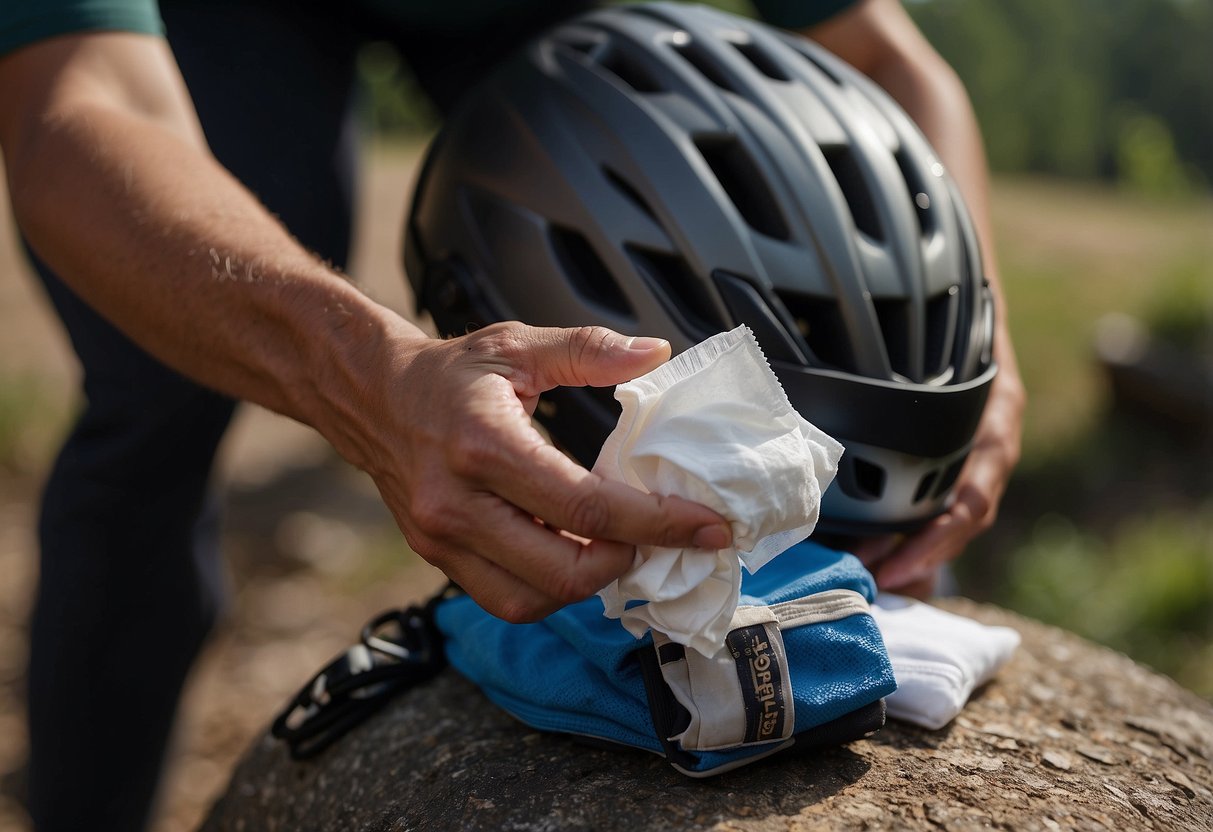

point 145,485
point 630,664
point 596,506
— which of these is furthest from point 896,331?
point 145,485

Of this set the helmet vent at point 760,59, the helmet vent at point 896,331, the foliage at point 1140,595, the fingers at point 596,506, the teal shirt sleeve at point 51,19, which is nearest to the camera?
the fingers at point 596,506

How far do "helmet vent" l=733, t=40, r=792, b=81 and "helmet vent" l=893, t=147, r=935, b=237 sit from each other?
0.83ft

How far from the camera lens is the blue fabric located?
44.5 inches

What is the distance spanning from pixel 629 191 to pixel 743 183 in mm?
188

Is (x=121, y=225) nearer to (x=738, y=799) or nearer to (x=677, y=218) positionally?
(x=677, y=218)

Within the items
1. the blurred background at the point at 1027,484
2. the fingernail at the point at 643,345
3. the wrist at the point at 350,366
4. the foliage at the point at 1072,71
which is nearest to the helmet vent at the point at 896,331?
the fingernail at the point at 643,345

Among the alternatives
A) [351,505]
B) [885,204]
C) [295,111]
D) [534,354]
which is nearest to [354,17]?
[295,111]

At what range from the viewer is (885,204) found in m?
1.54

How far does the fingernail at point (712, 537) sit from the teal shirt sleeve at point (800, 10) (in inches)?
59.0

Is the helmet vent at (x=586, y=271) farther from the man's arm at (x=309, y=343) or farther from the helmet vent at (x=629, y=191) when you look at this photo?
the man's arm at (x=309, y=343)

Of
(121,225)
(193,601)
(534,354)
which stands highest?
(534,354)

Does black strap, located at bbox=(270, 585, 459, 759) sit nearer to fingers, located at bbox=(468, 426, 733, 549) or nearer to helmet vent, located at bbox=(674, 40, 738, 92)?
fingers, located at bbox=(468, 426, 733, 549)

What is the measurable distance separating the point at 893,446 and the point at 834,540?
19 centimetres

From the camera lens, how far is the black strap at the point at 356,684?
4.79 feet
